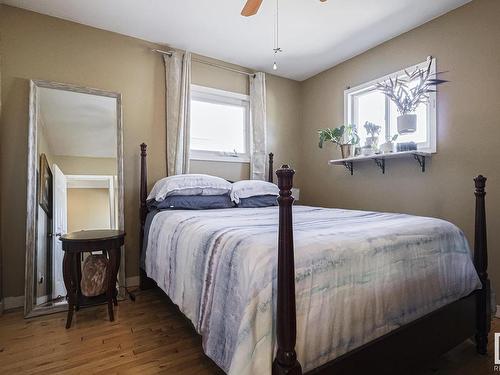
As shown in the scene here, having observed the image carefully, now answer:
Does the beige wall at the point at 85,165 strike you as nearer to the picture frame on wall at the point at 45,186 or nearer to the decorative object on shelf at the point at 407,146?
the picture frame on wall at the point at 45,186

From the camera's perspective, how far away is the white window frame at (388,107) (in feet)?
8.39

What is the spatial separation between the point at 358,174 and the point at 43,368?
3.13 m

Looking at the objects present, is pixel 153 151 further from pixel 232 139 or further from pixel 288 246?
pixel 288 246

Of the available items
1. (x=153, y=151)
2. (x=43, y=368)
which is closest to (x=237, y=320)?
(x=43, y=368)

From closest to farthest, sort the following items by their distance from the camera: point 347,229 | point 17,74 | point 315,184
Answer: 1. point 347,229
2. point 17,74
3. point 315,184

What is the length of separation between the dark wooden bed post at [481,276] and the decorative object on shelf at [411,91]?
1084 millimetres

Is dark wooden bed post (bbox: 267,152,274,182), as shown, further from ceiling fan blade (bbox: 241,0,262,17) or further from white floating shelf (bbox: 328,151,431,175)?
ceiling fan blade (bbox: 241,0,262,17)

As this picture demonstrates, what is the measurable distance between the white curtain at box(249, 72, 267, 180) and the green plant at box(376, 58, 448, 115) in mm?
1371

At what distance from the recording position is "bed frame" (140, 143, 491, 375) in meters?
0.96

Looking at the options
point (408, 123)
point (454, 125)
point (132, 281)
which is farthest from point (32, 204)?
point (454, 125)

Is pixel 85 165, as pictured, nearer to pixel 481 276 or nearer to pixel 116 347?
pixel 116 347

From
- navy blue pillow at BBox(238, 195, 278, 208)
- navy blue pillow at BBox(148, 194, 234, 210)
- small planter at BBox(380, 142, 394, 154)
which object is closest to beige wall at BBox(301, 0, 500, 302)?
small planter at BBox(380, 142, 394, 154)

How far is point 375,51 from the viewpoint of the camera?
3072 millimetres

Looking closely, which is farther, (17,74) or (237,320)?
(17,74)
